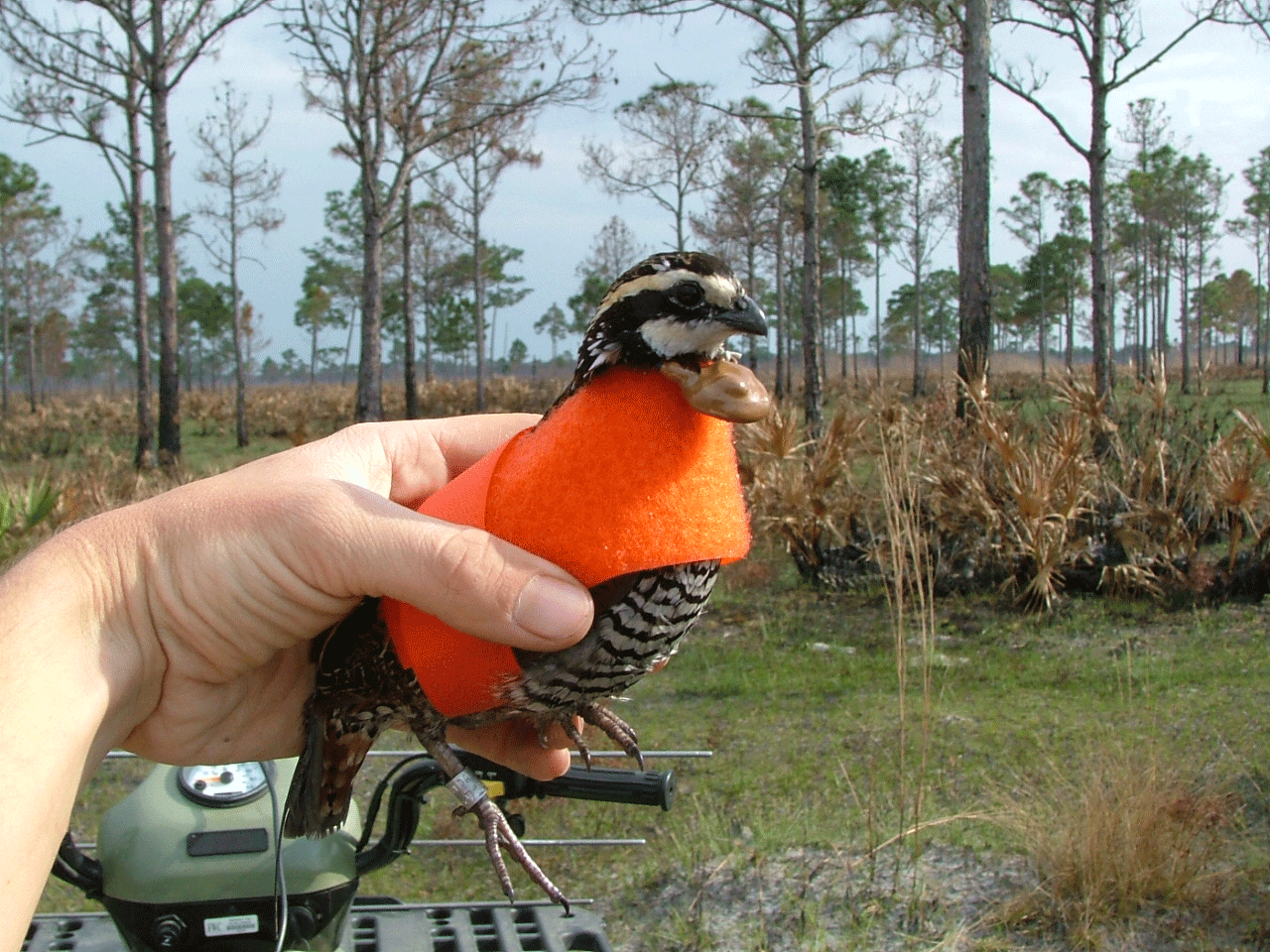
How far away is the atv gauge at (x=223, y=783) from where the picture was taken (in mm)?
2633

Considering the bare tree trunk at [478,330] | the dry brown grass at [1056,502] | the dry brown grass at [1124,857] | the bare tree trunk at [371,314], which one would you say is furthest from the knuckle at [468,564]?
the bare tree trunk at [478,330]

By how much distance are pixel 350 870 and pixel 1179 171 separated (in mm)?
43932

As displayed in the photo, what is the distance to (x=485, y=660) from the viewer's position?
58.2 inches

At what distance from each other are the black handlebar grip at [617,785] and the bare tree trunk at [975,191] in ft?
29.6

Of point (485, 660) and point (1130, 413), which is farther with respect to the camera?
point (1130, 413)

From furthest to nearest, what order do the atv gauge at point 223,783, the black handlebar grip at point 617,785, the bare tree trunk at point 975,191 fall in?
the bare tree trunk at point 975,191 < the atv gauge at point 223,783 < the black handlebar grip at point 617,785

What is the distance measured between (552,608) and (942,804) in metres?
3.80

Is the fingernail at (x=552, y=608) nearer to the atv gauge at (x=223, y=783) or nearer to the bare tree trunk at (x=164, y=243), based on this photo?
the atv gauge at (x=223, y=783)

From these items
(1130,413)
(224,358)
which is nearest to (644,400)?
(1130,413)

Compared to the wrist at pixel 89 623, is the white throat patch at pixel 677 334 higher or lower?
higher

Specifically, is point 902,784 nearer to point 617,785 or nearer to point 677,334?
point 617,785

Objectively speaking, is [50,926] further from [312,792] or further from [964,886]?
[964,886]

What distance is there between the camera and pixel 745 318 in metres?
1.48

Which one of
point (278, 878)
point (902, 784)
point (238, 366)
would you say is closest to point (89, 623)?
point (278, 878)
